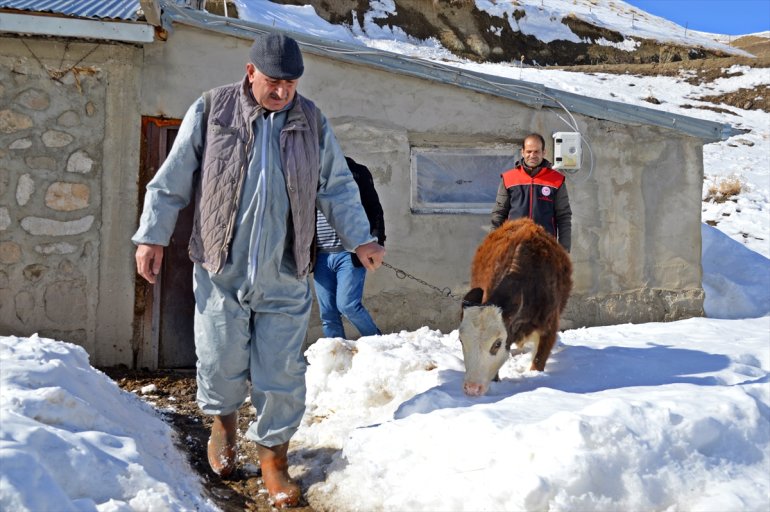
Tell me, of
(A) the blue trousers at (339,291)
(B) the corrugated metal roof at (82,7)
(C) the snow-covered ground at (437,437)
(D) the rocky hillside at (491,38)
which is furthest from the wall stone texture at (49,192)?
(D) the rocky hillside at (491,38)

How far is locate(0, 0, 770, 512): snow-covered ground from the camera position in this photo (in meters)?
3.05

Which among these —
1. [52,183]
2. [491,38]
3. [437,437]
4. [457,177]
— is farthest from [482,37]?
[437,437]

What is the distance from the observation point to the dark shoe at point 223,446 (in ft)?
12.8

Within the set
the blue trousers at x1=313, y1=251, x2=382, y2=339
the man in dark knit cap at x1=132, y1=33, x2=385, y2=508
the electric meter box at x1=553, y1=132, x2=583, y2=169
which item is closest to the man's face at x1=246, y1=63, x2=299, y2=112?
the man in dark knit cap at x1=132, y1=33, x2=385, y2=508

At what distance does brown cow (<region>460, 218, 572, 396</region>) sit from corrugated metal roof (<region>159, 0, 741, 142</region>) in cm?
198

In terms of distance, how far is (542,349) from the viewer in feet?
17.9

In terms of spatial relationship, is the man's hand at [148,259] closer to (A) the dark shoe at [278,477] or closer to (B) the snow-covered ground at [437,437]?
(B) the snow-covered ground at [437,437]

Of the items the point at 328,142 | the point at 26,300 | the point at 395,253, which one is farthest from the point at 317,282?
the point at 26,300

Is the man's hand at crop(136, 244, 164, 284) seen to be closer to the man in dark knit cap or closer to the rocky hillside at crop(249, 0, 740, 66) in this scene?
the man in dark knit cap

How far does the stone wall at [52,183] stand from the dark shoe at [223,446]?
329cm

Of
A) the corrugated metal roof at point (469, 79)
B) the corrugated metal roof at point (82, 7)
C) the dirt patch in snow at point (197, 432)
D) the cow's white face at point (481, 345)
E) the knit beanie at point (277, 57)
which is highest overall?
the corrugated metal roof at point (82, 7)

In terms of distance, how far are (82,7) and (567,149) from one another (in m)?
4.69

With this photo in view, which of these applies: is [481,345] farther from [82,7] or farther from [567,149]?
[82,7]

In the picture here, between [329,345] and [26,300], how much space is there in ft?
9.74
